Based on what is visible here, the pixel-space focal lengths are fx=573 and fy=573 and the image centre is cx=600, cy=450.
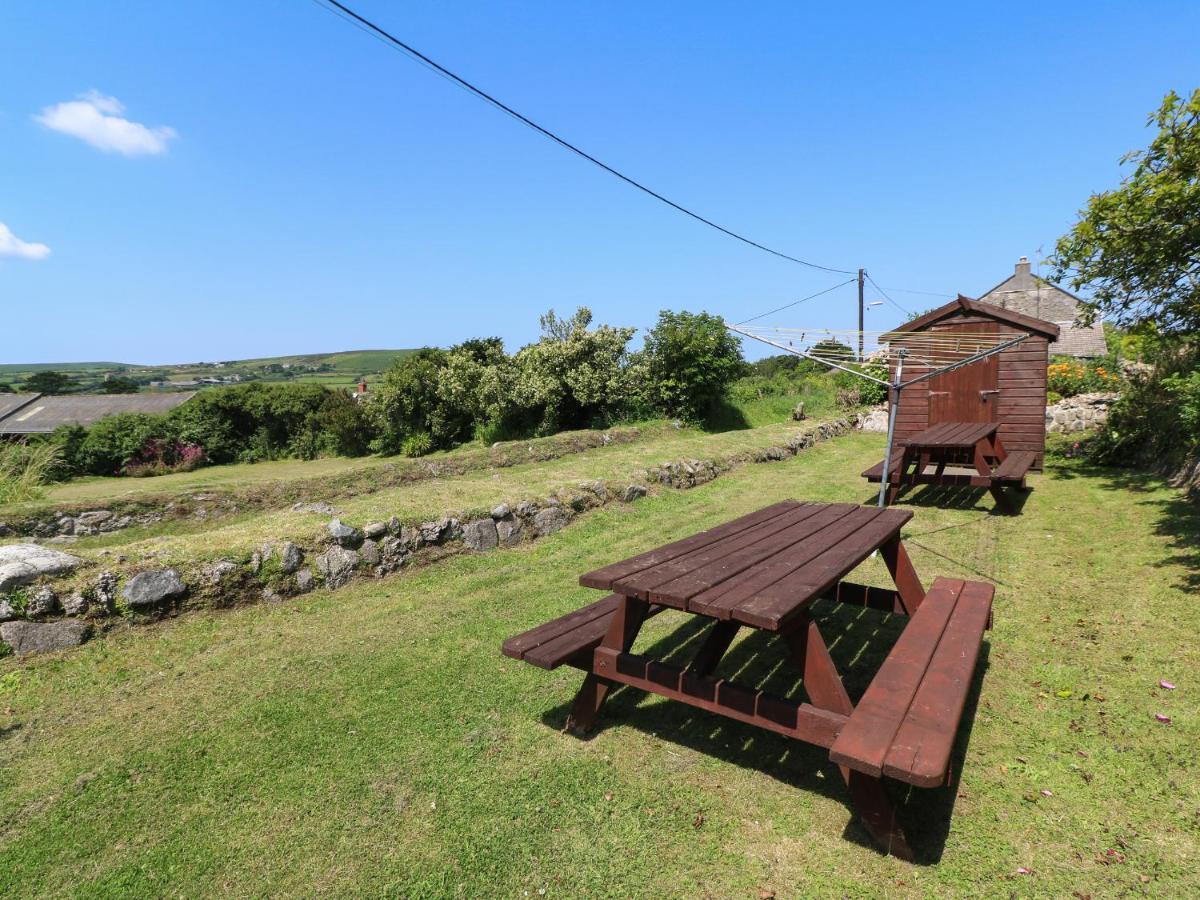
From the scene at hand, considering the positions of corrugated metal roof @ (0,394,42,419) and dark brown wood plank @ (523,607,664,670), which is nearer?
dark brown wood plank @ (523,607,664,670)

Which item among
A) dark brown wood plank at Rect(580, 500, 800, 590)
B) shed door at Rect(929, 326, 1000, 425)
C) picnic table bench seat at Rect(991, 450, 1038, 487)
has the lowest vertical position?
picnic table bench seat at Rect(991, 450, 1038, 487)

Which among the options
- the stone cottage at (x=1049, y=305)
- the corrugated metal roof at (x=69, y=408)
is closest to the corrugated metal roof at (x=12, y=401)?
the corrugated metal roof at (x=69, y=408)

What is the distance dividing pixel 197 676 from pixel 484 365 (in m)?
18.9

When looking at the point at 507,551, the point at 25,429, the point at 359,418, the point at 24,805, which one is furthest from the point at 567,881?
the point at 25,429

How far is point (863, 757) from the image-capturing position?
2135mm

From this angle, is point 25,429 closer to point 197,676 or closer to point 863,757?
point 197,676

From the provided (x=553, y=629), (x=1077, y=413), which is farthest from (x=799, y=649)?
(x=1077, y=413)

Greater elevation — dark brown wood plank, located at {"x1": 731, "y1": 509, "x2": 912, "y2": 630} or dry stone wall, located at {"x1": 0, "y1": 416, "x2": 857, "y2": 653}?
dark brown wood plank, located at {"x1": 731, "y1": 509, "x2": 912, "y2": 630}

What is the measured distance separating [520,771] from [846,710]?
1.70m

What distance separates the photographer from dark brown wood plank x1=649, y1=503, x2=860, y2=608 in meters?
2.83

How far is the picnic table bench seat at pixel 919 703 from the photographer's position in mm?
2100

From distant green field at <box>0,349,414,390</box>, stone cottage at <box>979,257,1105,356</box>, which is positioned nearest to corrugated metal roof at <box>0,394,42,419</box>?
distant green field at <box>0,349,414,390</box>

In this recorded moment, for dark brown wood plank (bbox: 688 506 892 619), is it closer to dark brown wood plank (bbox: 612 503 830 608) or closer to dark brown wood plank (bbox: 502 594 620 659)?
dark brown wood plank (bbox: 612 503 830 608)

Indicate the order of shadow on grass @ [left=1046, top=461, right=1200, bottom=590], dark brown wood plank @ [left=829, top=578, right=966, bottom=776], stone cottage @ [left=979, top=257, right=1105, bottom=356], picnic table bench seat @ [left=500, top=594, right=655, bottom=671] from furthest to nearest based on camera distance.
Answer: stone cottage @ [left=979, top=257, right=1105, bottom=356] → shadow on grass @ [left=1046, top=461, right=1200, bottom=590] → picnic table bench seat @ [left=500, top=594, right=655, bottom=671] → dark brown wood plank @ [left=829, top=578, right=966, bottom=776]
